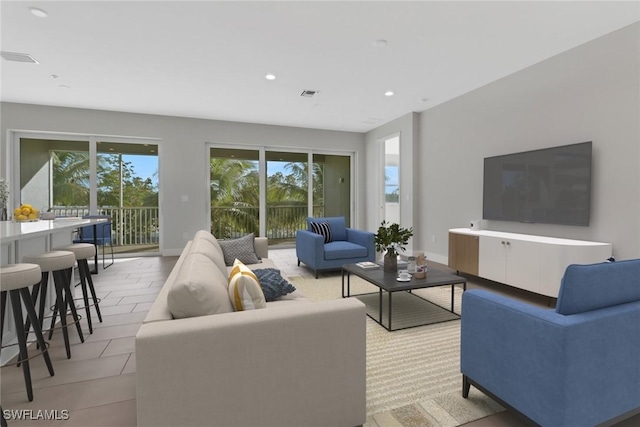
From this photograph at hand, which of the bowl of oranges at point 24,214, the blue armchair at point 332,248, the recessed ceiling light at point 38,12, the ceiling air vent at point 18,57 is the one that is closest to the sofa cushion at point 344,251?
the blue armchair at point 332,248

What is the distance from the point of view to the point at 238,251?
3.34 m

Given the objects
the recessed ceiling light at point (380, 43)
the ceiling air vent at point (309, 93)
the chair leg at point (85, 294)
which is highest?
the ceiling air vent at point (309, 93)

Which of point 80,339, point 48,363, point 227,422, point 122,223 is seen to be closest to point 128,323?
point 80,339

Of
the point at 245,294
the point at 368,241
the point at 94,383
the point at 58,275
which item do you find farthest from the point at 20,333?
the point at 368,241

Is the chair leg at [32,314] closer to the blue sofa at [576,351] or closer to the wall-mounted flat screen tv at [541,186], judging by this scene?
the blue sofa at [576,351]

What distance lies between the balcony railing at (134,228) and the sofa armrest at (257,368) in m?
5.78

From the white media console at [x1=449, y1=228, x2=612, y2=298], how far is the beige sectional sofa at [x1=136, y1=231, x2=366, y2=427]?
2.74m

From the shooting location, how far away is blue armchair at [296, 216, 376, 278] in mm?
4344

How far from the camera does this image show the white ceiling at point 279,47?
2.79 metres

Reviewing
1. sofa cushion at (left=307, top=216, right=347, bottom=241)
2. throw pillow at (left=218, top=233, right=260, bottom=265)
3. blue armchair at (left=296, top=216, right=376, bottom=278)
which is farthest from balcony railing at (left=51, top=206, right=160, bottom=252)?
throw pillow at (left=218, top=233, right=260, bottom=265)

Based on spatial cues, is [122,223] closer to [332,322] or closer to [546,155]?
[332,322]

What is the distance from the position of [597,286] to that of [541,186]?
2843 millimetres

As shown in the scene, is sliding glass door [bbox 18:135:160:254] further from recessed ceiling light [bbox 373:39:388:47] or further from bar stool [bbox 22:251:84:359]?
recessed ceiling light [bbox 373:39:388:47]

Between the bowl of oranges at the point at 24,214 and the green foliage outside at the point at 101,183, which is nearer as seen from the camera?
the bowl of oranges at the point at 24,214
